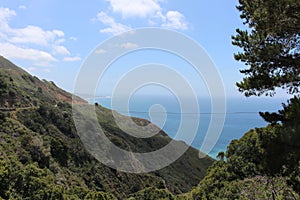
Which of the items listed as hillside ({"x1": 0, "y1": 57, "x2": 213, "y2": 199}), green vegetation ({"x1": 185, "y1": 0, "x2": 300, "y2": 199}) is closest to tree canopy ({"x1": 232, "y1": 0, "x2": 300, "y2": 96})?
green vegetation ({"x1": 185, "y1": 0, "x2": 300, "y2": 199})

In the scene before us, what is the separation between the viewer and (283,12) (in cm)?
559

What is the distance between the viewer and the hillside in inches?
818

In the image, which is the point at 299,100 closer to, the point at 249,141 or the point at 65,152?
the point at 249,141

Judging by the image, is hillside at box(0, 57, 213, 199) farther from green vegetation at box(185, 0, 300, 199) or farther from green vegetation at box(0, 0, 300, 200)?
green vegetation at box(185, 0, 300, 199)

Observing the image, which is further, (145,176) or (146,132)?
(146,132)

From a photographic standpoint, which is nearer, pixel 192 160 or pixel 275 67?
pixel 275 67

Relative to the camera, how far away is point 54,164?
105 feet

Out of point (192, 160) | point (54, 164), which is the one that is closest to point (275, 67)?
point (54, 164)

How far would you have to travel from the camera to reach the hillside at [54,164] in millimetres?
20781

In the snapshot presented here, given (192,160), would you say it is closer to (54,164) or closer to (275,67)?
(54,164)

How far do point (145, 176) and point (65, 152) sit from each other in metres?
13.9

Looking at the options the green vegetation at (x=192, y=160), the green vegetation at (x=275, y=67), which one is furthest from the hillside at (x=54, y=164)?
the green vegetation at (x=275, y=67)

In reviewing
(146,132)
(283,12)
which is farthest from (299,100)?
(146,132)

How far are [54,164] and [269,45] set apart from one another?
101ft
